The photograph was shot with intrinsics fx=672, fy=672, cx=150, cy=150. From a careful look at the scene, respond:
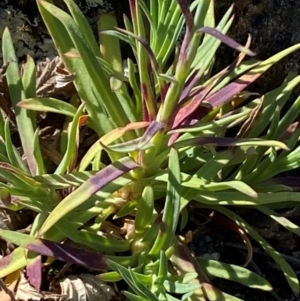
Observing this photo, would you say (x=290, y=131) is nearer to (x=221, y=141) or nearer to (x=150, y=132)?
(x=221, y=141)

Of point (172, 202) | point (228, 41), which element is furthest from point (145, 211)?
point (228, 41)

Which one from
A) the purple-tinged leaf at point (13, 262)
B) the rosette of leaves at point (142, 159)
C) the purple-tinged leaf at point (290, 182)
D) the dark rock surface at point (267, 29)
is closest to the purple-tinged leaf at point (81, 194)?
the rosette of leaves at point (142, 159)

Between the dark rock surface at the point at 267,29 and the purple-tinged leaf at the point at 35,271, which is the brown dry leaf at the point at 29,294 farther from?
the dark rock surface at the point at 267,29

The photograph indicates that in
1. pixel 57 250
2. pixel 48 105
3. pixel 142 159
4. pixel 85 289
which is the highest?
pixel 48 105

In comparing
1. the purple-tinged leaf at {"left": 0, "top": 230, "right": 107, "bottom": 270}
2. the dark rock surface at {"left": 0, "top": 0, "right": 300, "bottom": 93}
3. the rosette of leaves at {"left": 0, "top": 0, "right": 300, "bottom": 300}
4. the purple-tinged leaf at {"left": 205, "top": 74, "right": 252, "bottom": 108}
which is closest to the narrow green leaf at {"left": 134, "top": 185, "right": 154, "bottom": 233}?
the rosette of leaves at {"left": 0, "top": 0, "right": 300, "bottom": 300}

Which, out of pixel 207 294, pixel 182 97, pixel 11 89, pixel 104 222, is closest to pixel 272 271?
pixel 207 294

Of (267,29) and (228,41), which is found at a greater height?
(228,41)

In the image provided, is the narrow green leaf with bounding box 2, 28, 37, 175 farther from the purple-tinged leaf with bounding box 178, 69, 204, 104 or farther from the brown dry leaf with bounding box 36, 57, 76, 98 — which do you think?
the purple-tinged leaf with bounding box 178, 69, 204, 104
